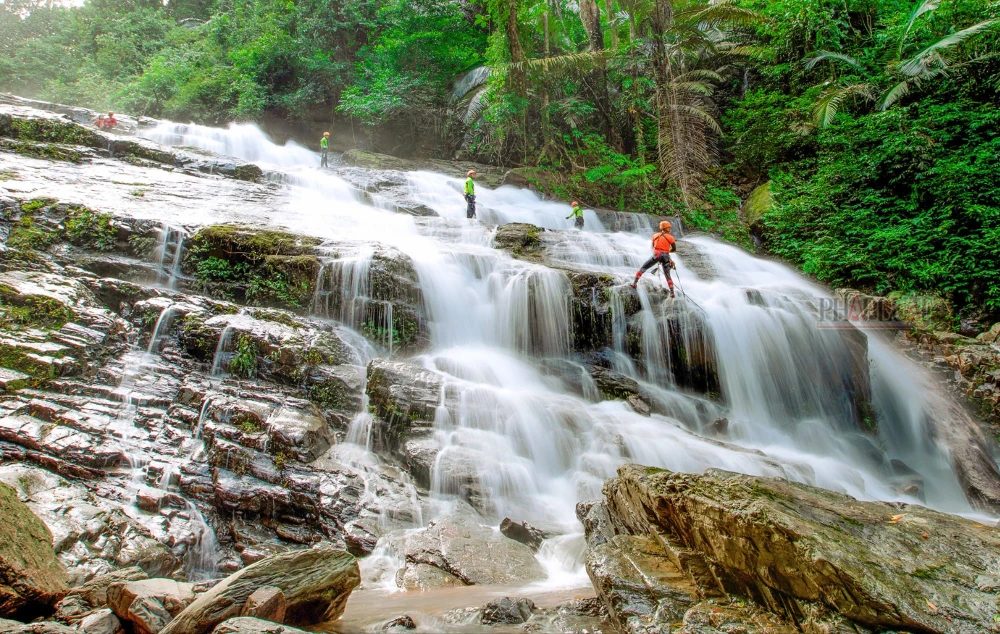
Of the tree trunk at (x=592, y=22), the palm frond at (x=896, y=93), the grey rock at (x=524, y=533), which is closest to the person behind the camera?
the grey rock at (x=524, y=533)

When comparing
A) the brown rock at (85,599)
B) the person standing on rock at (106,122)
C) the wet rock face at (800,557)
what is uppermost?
the person standing on rock at (106,122)

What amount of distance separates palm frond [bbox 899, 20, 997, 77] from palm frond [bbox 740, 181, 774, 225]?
4172mm

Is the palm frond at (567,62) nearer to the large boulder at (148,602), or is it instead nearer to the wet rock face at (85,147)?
the wet rock face at (85,147)

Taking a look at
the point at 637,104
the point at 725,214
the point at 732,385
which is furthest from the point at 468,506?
the point at 637,104

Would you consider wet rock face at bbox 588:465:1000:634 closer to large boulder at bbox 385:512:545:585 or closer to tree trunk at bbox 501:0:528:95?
large boulder at bbox 385:512:545:585

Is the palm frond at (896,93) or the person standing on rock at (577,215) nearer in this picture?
the palm frond at (896,93)

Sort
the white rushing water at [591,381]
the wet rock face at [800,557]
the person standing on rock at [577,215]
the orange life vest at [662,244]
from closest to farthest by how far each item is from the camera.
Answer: the wet rock face at [800,557], the white rushing water at [591,381], the orange life vest at [662,244], the person standing on rock at [577,215]

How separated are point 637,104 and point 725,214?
5.71 metres

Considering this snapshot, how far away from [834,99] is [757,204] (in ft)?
11.0

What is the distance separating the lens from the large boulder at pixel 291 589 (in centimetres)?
264

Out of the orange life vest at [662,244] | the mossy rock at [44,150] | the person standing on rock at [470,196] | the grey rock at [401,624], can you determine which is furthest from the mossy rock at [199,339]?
the mossy rock at [44,150]

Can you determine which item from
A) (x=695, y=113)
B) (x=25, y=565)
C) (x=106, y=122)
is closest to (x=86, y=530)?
(x=25, y=565)

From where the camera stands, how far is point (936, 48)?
1245 centimetres

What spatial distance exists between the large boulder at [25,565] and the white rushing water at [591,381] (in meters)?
2.50
